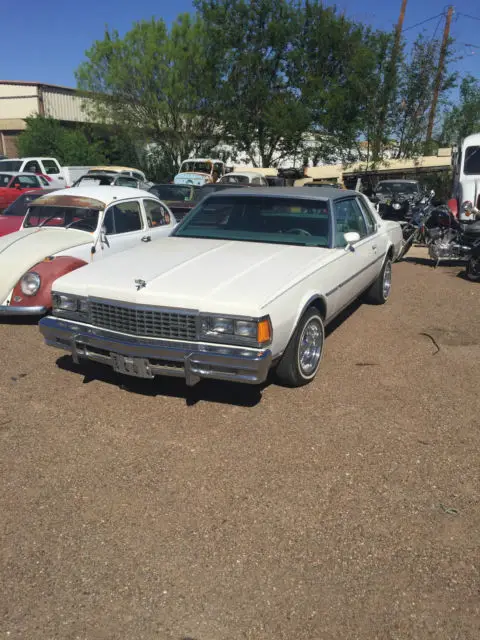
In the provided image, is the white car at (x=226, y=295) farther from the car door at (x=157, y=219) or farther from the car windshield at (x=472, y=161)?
the car windshield at (x=472, y=161)

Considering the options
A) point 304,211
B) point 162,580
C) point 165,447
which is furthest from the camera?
point 304,211

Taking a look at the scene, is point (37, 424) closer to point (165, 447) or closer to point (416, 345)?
point (165, 447)

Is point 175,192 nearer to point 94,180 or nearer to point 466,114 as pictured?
point 94,180

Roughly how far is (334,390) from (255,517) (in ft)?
6.03

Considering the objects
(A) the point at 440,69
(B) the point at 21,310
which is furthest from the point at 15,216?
(A) the point at 440,69

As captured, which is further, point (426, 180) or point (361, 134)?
point (361, 134)

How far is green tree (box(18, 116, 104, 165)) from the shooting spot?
2895 centimetres

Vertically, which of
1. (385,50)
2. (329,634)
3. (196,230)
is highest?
(385,50)

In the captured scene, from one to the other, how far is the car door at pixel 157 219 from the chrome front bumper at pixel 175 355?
364cm

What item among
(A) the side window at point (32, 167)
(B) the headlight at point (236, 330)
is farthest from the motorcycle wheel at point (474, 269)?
(A) the side window at point (32, 167)

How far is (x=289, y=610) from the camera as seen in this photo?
2424mm

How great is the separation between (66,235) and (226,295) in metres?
3.70

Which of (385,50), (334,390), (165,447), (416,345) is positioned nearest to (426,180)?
(385,50)

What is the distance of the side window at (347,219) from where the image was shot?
5363 mm
